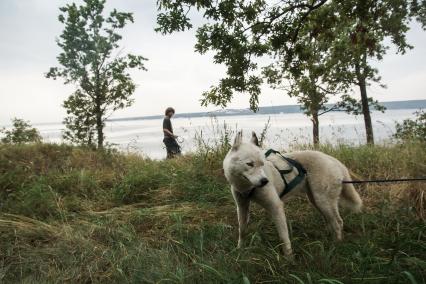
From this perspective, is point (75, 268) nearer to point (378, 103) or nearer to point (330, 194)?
point (330, 194)

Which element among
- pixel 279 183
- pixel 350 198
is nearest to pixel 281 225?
pixel 279 183

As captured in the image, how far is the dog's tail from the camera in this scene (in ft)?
12.6

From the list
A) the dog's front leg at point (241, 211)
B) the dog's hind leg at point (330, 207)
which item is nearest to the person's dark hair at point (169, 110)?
the dog's front leg at point (241, 211)

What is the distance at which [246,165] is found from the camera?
3113mm

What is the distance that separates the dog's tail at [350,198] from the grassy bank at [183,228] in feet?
0.61

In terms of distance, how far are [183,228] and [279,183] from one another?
1.38 m

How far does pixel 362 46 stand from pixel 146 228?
13.7 ft

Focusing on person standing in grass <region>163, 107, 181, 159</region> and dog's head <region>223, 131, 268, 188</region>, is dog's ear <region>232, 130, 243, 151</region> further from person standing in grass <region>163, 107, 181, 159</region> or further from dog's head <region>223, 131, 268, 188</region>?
person standing in grass <region>163, 107, 181, 159</region>

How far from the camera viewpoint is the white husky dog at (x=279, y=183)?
3148mm

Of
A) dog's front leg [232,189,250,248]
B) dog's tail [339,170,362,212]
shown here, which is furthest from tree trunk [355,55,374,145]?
dog's front leg [232,189,250,248]

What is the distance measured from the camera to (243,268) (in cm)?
293

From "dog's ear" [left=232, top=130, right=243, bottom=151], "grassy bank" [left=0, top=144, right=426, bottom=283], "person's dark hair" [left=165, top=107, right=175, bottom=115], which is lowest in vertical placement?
"grassy bank" [left=0, top=144, right=426, bottom=283]

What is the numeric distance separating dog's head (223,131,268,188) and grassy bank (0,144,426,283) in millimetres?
656

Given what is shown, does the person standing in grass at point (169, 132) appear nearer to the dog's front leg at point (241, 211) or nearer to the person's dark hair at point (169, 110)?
the person's dark hair at point (169, 110)
